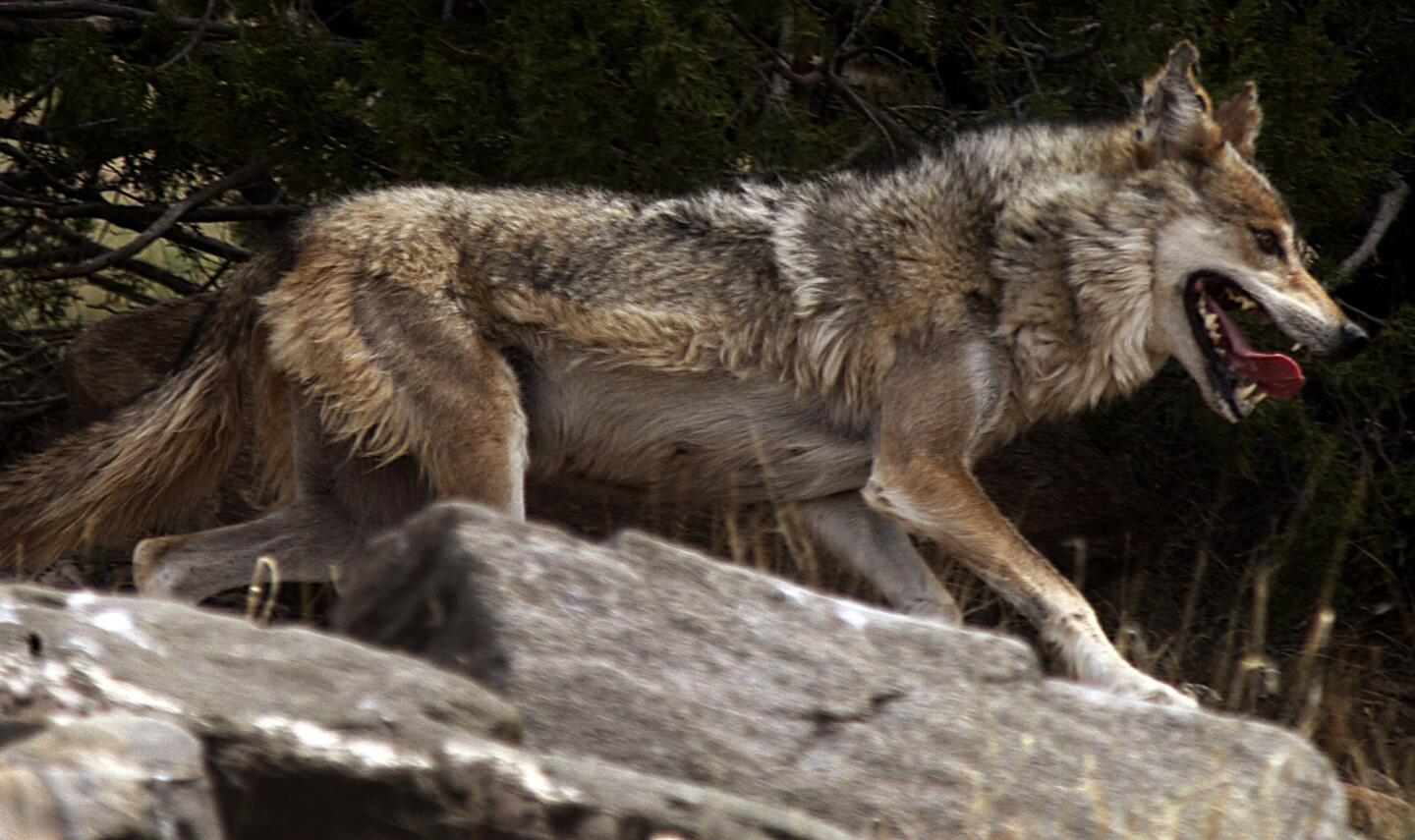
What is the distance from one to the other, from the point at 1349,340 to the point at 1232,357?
1.20 ft

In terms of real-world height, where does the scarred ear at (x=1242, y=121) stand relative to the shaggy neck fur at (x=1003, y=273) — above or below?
above

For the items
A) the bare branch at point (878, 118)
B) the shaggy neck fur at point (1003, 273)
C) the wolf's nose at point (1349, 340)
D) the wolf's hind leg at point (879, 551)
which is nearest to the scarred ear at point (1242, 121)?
the shaggy neck fur at point (1003, 273)

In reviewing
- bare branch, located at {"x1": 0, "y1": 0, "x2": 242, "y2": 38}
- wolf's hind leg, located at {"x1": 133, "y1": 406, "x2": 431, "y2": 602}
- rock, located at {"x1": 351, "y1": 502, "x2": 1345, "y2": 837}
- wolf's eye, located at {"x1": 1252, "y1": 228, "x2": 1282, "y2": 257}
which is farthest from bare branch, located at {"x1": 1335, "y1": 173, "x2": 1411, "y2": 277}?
bare branch, located at {"x1": 0, "y1": 0, "x2": 242, "y2": 38}

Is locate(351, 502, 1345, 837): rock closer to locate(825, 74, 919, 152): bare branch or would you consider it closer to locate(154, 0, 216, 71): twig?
locate(825, 74, 919, 152): bare branch

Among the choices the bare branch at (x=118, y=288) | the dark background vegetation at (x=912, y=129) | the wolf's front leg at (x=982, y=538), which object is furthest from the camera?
the bare branch at (x=118, y=288)

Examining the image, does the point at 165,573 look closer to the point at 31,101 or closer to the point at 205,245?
the point at 205,245

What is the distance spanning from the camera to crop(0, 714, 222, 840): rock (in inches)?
96.3

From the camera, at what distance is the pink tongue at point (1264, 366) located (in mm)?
5480

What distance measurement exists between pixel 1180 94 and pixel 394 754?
3.82 m

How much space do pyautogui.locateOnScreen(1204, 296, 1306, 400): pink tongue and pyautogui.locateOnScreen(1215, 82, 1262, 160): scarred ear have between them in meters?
0.65

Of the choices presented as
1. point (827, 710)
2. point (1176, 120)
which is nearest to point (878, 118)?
point (1176, 120)

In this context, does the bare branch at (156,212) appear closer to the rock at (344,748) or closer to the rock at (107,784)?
the rock at (344,748)

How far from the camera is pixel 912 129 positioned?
729cm

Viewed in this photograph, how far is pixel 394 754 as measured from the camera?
2.78m
